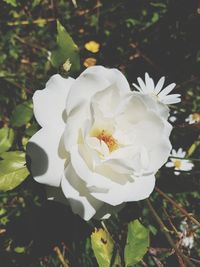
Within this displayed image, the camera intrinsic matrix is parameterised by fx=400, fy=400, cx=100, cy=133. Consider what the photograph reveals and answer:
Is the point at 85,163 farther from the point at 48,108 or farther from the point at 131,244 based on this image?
the point at 131,244

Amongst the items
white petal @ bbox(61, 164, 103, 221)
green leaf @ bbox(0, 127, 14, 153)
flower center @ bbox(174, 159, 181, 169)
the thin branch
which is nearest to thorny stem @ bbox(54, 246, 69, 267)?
green leaf @ bbox(0, 127, 14, 153)

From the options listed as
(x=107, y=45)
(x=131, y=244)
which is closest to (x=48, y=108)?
(x=131, y=244)

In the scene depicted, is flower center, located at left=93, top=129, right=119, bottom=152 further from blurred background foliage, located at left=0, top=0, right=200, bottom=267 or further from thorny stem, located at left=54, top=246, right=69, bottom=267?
thorny stem, located at left=54, top=246, right=69, bottom=267

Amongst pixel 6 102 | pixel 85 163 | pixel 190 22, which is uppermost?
pixel 190 22

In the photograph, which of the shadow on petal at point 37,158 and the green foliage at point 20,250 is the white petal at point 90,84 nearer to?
the shadow on petal at point 37,158

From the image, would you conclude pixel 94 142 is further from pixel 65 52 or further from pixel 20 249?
pixel 20 249

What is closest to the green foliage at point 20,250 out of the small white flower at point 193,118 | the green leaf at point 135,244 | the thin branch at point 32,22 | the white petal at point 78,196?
the green leaf at point 135,244

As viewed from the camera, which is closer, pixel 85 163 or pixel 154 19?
pixel 85 163
